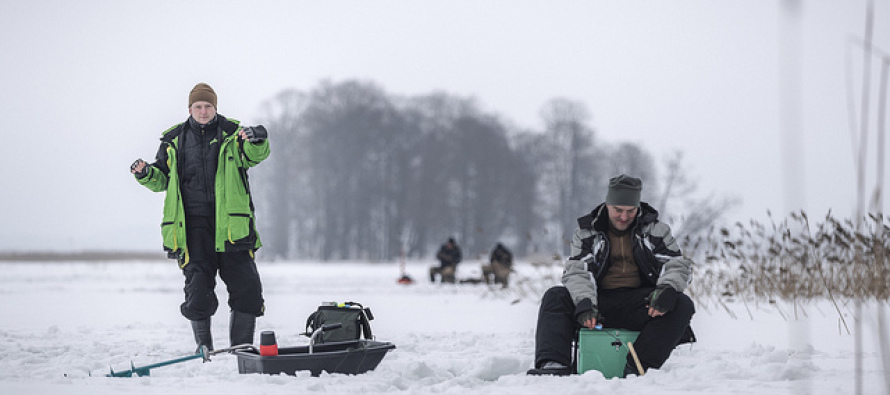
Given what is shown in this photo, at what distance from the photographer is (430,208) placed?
36.1 meters

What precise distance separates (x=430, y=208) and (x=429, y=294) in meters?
23.4

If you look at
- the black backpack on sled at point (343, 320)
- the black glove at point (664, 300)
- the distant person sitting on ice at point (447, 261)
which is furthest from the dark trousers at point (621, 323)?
the distant person sitting on ice at point (447, 261)

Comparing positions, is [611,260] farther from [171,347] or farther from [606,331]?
[171,347]

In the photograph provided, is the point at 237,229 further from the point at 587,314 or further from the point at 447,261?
the point at 447,261

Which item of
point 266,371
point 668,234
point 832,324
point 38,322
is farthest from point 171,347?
point 832,324

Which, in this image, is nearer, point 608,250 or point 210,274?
point 608,250

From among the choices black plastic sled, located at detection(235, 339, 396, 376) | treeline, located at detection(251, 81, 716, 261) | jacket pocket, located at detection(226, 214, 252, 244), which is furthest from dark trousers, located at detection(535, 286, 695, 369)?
treeline, located at detection(251, 81, 716, 261)

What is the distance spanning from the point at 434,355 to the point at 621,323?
1.30 meters

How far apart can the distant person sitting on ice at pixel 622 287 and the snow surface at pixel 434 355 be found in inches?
7.6

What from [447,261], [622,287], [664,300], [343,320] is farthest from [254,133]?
[447,261]

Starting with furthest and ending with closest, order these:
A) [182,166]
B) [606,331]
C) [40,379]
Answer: [182,166]
[606,331]
[40,379]

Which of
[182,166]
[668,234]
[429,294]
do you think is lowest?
[429,294]

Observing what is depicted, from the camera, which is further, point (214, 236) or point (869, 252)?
point (869, 252)

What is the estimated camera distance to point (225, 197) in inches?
177
